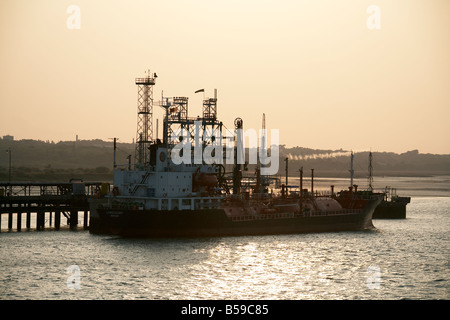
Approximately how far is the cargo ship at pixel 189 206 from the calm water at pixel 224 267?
2365 millimetres

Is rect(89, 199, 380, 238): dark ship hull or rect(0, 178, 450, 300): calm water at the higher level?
rect(89, 199, 380, 238): dark ship hull

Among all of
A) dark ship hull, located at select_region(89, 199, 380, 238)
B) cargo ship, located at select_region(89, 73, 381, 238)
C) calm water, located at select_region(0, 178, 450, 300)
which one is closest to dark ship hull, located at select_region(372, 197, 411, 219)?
cargo ship, located at select_region(89, 73, 381, 238)

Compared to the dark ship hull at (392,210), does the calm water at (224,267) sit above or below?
below

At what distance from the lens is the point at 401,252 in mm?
64750

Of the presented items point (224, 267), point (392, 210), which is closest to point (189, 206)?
point (224, 267)

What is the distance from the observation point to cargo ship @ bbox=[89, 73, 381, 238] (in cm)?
7031

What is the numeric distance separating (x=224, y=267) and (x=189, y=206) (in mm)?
20145

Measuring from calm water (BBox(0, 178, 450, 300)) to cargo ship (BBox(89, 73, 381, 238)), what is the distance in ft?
7.76

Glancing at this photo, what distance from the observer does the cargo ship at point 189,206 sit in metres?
70.3

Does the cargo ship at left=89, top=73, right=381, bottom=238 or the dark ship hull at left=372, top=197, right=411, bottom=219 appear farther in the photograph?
the dark ship hull at left=372, top=197, right=411, bottom=219

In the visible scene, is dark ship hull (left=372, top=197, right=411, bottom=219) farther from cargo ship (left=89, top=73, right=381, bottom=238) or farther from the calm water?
the calm water

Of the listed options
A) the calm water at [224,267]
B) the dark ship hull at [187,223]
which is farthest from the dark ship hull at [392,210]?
the dark ship hull at [187,223]

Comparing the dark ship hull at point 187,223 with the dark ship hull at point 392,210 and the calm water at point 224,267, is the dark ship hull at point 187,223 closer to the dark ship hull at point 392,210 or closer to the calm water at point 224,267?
the calm water at point 224,267
